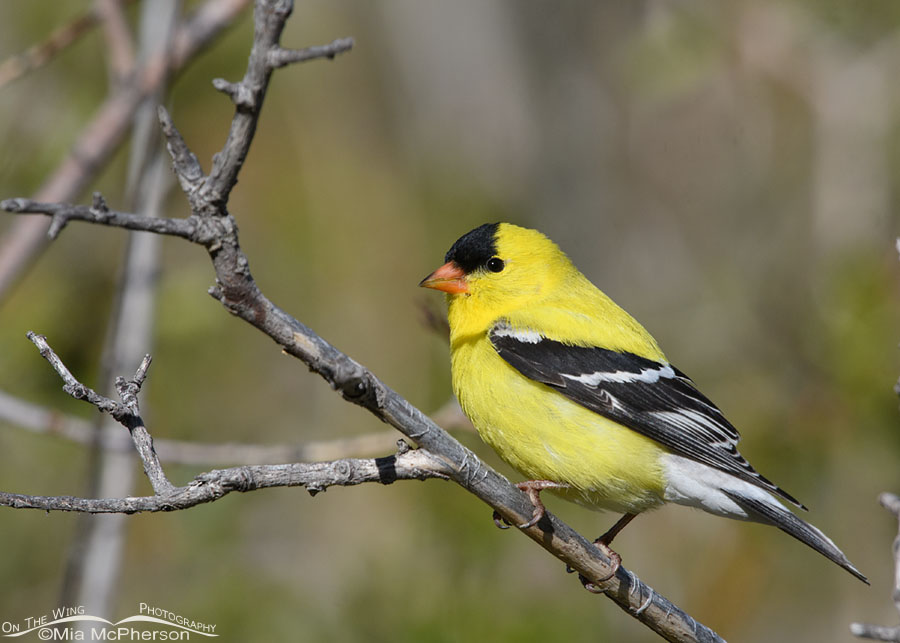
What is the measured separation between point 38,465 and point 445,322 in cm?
237

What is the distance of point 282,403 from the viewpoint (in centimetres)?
596

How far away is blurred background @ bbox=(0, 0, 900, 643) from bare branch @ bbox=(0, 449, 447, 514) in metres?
1.03

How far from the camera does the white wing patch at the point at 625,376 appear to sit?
Result: 3.12 m

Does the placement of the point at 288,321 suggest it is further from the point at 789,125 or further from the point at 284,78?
the point at 789,125

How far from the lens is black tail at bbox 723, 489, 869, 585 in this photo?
8.89 feet

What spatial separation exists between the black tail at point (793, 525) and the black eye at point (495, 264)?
1294 mm

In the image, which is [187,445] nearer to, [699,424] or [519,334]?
[519,334]

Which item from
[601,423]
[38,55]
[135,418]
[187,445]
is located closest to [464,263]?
[601,423]

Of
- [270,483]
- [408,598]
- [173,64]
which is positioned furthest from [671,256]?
[270,483]

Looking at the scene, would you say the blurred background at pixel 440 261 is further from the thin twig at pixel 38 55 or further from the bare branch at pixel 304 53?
the bare branch at pixel 304 53

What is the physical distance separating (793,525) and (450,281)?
1.63 metres

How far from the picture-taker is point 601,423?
3059mm

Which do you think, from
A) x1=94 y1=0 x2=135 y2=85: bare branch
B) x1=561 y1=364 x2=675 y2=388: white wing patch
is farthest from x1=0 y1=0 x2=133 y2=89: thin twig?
x1=561 y1=364 x2=675 y2=388: white wing patch

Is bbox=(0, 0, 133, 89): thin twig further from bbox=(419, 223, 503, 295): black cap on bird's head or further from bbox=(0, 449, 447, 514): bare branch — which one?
bbox=(0, 449, 447, 514): bare branch
